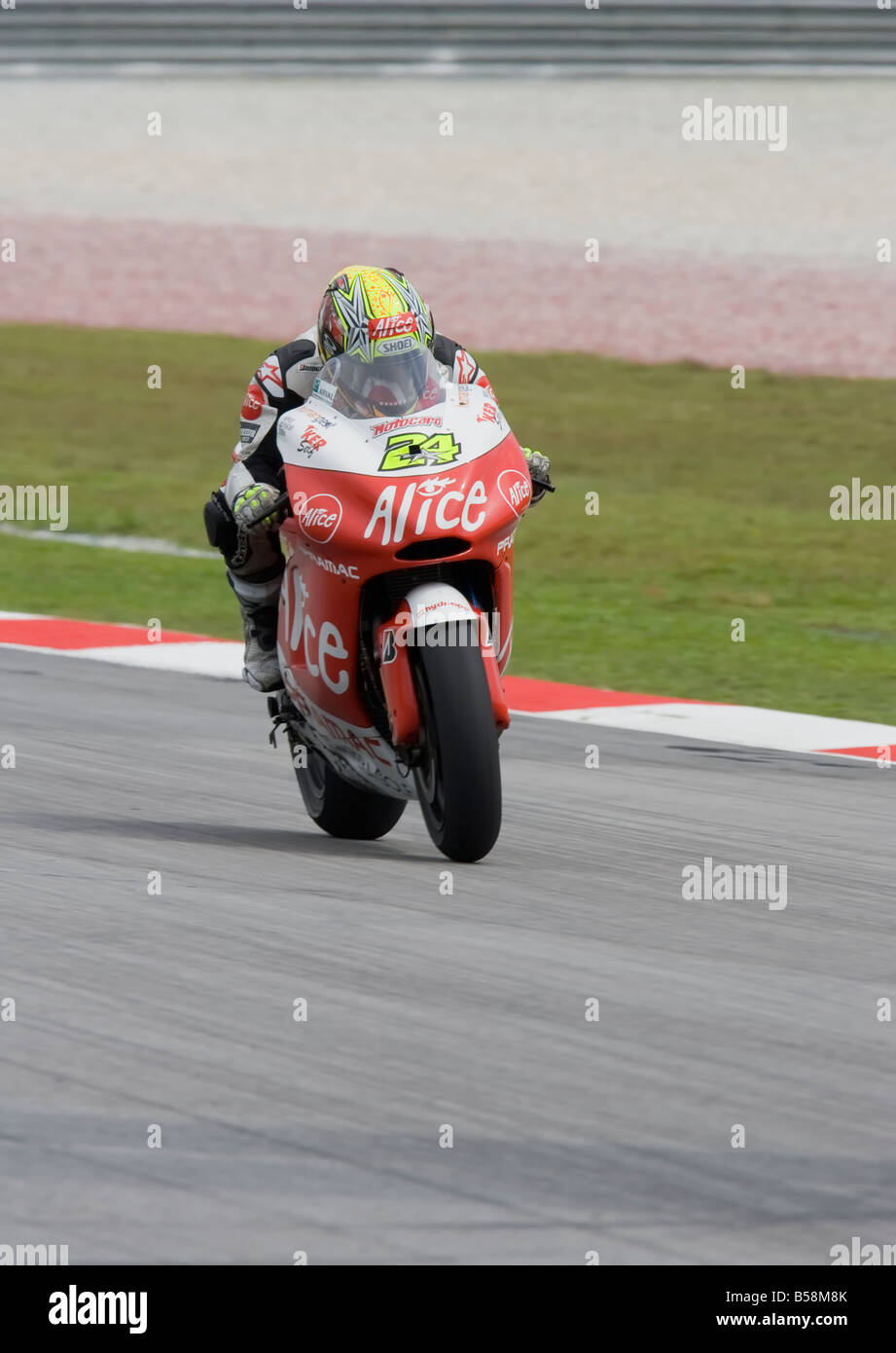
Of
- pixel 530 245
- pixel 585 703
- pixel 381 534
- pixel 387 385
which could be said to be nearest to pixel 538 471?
pixel 387 385

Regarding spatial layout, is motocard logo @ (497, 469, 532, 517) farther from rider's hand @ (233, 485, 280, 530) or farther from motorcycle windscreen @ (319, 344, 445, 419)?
rider's hand @ (233, 485, 280, 530)

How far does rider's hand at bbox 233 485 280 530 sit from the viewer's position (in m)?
6.49

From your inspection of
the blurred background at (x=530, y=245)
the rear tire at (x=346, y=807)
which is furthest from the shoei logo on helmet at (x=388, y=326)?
the blurred background at (x=530, y=245)

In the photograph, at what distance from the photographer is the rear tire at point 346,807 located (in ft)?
23.0

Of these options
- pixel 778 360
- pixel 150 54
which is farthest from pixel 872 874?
pixel 150 54

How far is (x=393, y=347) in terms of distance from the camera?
6371 mm

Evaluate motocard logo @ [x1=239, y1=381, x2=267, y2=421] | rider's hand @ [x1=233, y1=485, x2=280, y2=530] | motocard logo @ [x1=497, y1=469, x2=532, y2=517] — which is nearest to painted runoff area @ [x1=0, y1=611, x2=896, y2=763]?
motocard logo @ [x1=497, y1=469, x2=532, y2=517]

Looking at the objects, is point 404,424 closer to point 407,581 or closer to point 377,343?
point 377,343

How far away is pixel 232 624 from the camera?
12695 millimetres

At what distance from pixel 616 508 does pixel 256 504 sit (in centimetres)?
1067

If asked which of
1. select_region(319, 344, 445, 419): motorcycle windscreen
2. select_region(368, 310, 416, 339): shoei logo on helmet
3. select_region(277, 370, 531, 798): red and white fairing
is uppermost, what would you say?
select_region(368, 310, 416, 339): shoei logo on helmet

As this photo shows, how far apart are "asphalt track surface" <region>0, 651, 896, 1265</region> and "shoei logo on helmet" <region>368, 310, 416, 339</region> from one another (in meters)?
1.42
